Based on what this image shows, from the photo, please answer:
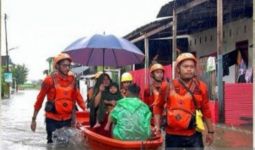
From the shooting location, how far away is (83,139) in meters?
9.40

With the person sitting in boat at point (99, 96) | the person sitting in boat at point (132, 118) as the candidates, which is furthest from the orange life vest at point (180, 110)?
the person sitting in boat at point (99, 96)

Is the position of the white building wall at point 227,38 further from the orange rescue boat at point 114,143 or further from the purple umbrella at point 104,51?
the orange rescue boat at point 114,143

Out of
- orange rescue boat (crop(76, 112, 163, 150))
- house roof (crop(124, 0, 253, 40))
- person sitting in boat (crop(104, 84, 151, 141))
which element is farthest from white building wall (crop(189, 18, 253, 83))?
person sitting in boat (crop(104, 84, 151, 141))

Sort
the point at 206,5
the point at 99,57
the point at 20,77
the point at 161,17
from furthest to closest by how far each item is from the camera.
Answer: the point at 20,77, the point at 161,17, the point at 206,5, the point at 99,57

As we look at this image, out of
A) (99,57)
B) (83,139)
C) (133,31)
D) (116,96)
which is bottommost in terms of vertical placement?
(83,139)

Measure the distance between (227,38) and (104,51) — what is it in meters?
8.32

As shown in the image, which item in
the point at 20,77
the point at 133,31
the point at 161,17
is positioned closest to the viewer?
the point at 161,17

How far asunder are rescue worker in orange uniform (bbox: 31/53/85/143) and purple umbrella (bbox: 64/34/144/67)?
5.60 ft

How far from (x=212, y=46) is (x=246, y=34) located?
3.04m

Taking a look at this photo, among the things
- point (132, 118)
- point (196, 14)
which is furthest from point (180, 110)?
point (196, 14)

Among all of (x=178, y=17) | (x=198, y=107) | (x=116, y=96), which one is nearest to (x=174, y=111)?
(x=198, y=107)

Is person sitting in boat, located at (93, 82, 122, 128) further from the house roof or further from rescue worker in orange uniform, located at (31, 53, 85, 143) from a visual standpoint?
the house roof

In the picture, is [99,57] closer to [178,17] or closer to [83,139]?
[83,139]

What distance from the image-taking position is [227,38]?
18078mm
